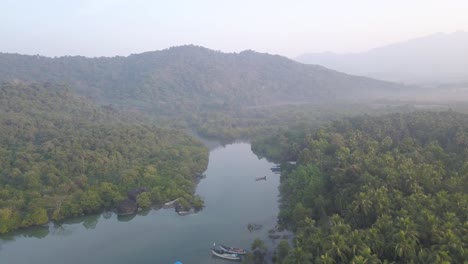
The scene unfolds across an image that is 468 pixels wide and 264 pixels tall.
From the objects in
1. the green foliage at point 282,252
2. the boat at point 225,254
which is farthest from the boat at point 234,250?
the green foliage at point 282,252

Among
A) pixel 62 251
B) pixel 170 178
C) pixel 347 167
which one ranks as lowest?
pixel 62 251

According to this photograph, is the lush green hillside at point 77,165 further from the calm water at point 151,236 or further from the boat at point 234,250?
the boat at point 234,250

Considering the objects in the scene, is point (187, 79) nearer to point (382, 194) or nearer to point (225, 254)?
point (225, 254)

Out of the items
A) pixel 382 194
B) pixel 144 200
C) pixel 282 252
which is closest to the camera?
pixel 282 252

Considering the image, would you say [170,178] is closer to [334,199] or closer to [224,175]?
[224,175]

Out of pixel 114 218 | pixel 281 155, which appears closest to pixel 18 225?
pixel 114 218

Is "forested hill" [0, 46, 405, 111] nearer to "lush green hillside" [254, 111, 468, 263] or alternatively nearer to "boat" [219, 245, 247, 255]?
"lush green hillside" [254, 111, 468, 263]

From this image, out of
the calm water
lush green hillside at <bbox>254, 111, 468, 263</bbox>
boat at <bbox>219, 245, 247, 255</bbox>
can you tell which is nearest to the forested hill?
lush green hillside at <bbox>254, 111, 468, 263</bbox>

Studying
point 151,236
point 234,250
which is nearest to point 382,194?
point 234,250
